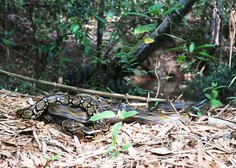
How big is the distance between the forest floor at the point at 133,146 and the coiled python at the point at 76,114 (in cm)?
7

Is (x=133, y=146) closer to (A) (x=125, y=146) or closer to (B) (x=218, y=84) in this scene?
(A) (x=125, y=146)

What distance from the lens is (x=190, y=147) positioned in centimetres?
221

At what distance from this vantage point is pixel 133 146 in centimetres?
226

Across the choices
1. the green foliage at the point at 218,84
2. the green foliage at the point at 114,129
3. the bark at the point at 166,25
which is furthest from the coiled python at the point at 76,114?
the green foliage at the point at 218,84

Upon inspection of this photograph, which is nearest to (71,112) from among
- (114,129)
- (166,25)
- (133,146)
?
(133,146)

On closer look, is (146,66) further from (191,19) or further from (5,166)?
(5,166)

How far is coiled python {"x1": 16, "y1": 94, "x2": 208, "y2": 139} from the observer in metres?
2.58

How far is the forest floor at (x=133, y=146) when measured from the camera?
80.7 inches

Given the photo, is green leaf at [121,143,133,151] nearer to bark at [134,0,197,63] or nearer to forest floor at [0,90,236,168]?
forest floor at [0,90,236,168]

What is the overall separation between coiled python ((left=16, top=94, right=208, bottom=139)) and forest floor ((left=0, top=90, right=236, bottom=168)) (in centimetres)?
7

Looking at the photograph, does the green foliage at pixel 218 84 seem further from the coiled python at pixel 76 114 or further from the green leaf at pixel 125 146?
the green leaf at pixel 125 146

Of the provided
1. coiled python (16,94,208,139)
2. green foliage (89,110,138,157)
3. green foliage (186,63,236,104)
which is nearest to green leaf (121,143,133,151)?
green foliage (89,110,138,157)

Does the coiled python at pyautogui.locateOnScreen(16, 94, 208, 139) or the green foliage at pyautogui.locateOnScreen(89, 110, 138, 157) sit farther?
the coiled python at pyautogui.locateOnScreen(16, 94, 208, 139)

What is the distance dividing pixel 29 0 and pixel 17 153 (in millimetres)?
3652
